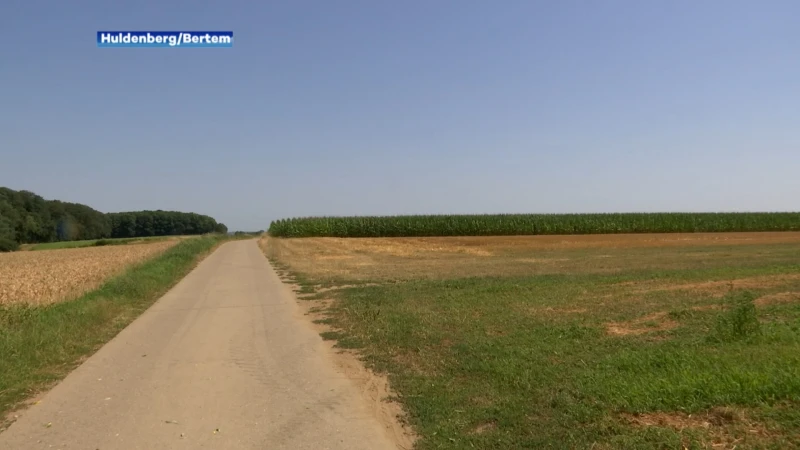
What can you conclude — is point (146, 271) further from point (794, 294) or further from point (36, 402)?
point (794, 294)

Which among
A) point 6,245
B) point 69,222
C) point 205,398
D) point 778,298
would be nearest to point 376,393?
point 205,398

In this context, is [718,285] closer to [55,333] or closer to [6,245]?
[55,333]

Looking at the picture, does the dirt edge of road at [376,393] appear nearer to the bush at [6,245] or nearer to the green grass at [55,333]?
the green grass at [55,333]

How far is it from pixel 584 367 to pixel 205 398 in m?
4.65

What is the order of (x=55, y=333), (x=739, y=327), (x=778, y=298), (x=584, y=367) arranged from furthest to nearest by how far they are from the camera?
(x=778, y=298), (x=55, y=333), (x=739, y=327), (x=584, y=367)

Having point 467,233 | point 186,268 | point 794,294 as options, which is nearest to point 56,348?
point 794,294

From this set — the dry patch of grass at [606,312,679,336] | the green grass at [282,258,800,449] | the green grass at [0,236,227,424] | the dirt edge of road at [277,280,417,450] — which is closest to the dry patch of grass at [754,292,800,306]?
the green grass at [282,258,800,449]

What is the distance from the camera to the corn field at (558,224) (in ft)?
248

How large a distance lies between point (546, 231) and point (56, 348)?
68.6 m

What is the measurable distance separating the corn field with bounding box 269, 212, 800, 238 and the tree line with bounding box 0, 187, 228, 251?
46.3 m

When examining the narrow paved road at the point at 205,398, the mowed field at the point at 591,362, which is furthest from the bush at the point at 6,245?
the narrow paved road at the point at 205,398

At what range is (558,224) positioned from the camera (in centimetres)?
7512

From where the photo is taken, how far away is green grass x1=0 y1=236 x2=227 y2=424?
8.59m

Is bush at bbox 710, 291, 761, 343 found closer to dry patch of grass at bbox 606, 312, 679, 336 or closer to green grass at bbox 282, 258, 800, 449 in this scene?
green grass at bbox 282, 258, 800, 449
